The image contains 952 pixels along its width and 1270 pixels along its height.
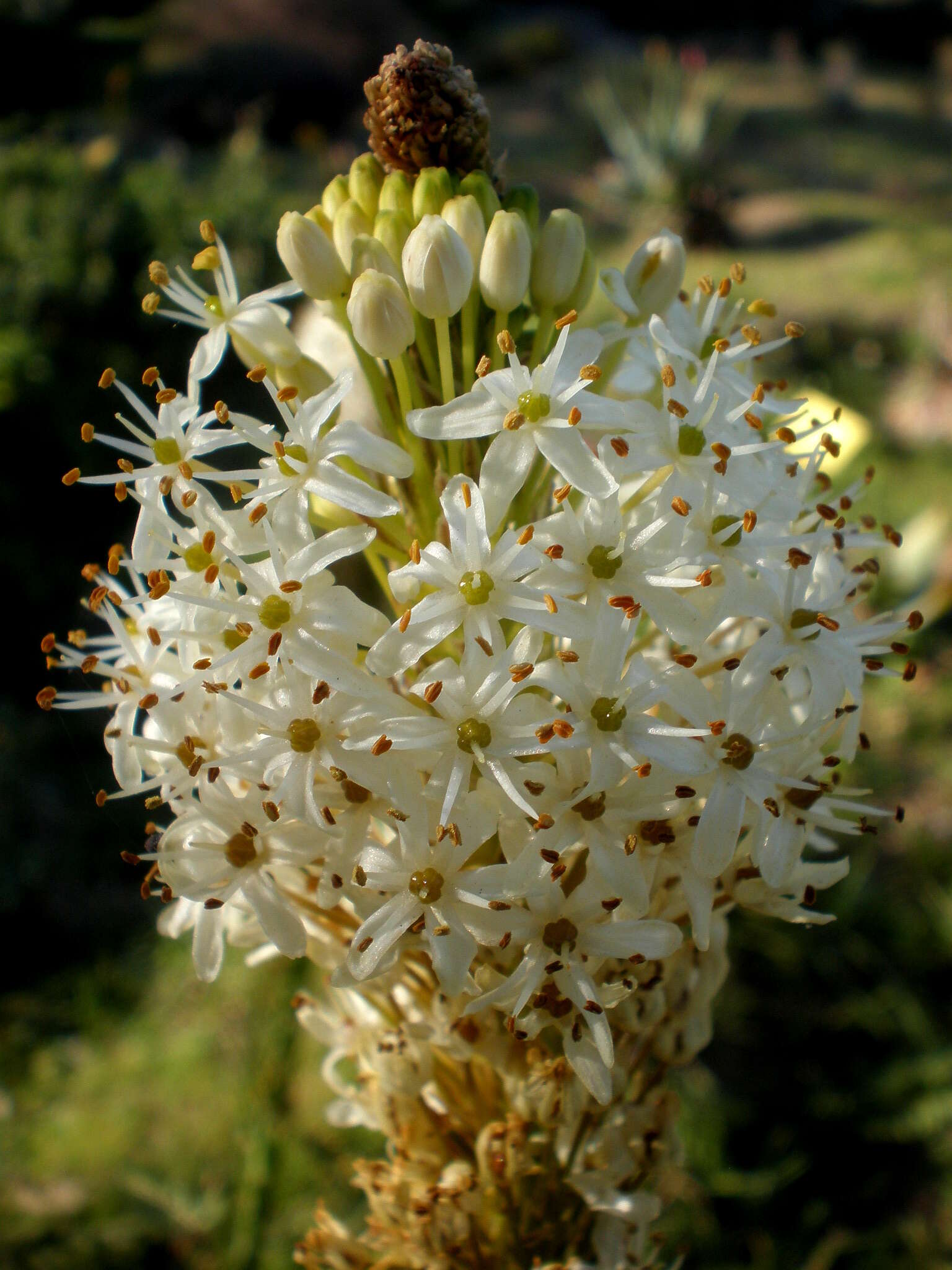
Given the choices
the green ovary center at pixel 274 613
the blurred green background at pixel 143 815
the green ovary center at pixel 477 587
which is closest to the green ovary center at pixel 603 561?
the green ovary center at pixel 477 587

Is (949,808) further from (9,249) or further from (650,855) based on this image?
(9,249)

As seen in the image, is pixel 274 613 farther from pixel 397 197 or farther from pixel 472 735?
pixel 397 197

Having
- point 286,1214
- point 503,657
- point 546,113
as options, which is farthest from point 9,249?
point 546,113

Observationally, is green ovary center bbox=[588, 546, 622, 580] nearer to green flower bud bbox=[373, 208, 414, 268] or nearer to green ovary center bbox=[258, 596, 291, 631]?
green ovary center bbox=[258, 596, 291, 631]

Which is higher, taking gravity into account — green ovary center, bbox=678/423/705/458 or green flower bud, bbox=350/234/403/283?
green flower bud, bbox=350/234/403/283

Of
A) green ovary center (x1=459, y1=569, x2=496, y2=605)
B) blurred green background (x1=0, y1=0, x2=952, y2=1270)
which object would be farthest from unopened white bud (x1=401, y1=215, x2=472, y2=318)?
blurred green background (x1=0, y1=0, x2=952, y2=1270)

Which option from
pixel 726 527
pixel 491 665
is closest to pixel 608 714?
pixel 491 665

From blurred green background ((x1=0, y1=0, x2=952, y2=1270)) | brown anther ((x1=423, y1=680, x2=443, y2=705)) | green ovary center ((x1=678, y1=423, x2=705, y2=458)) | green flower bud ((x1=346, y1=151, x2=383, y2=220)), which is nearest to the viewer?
brown anther ((x1=423, y1=680, x2=443, y2=705))
